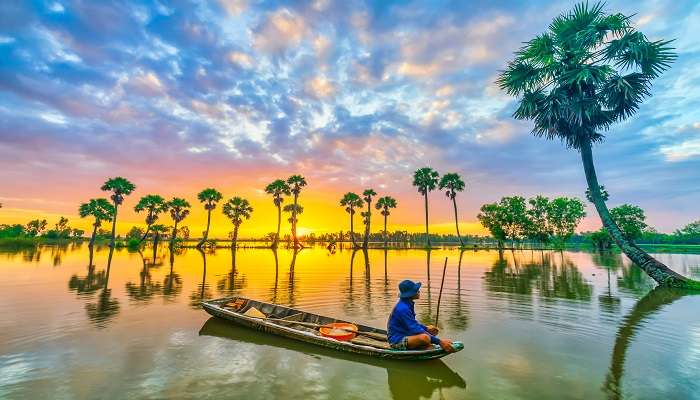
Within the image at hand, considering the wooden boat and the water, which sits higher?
the wooden boat

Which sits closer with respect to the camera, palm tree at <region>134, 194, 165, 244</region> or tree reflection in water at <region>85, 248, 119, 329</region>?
tree reflection in water at <region>85, 248, 119, 329</region>

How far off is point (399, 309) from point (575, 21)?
2509cm

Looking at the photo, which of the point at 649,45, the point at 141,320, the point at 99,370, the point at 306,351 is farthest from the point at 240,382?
the point at 649,45

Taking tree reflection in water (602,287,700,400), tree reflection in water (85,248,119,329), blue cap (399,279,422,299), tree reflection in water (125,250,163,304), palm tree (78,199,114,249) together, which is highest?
palm tree (78,199,114,249)

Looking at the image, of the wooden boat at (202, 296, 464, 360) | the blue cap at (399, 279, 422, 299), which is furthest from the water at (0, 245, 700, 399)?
the blue cap at (399, 279, 422, 299)

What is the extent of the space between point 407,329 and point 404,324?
126mm

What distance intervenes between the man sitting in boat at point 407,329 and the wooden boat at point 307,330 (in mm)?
133

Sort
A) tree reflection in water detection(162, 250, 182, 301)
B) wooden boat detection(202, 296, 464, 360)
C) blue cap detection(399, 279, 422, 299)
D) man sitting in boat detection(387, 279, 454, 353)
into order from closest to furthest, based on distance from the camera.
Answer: man sitting in boat detection(387, 279, 454, 353)
wooden boat detection(202, 296, 464, 360)
blue cap detection(399, 279, 422, 299)
tree reflection in water detection(162, 250, 182, 301)

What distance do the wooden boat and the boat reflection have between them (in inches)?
6.1

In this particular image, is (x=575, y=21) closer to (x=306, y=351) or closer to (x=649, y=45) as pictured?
(x=649, y=45)

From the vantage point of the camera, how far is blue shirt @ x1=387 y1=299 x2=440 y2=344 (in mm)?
6973

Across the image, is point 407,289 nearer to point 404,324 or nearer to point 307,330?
point 404,324

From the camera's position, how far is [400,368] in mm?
6797

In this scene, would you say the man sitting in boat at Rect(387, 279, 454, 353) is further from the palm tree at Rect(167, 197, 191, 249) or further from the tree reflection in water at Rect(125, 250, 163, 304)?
the palm tree at Rect(167, 197, 191, 249)
